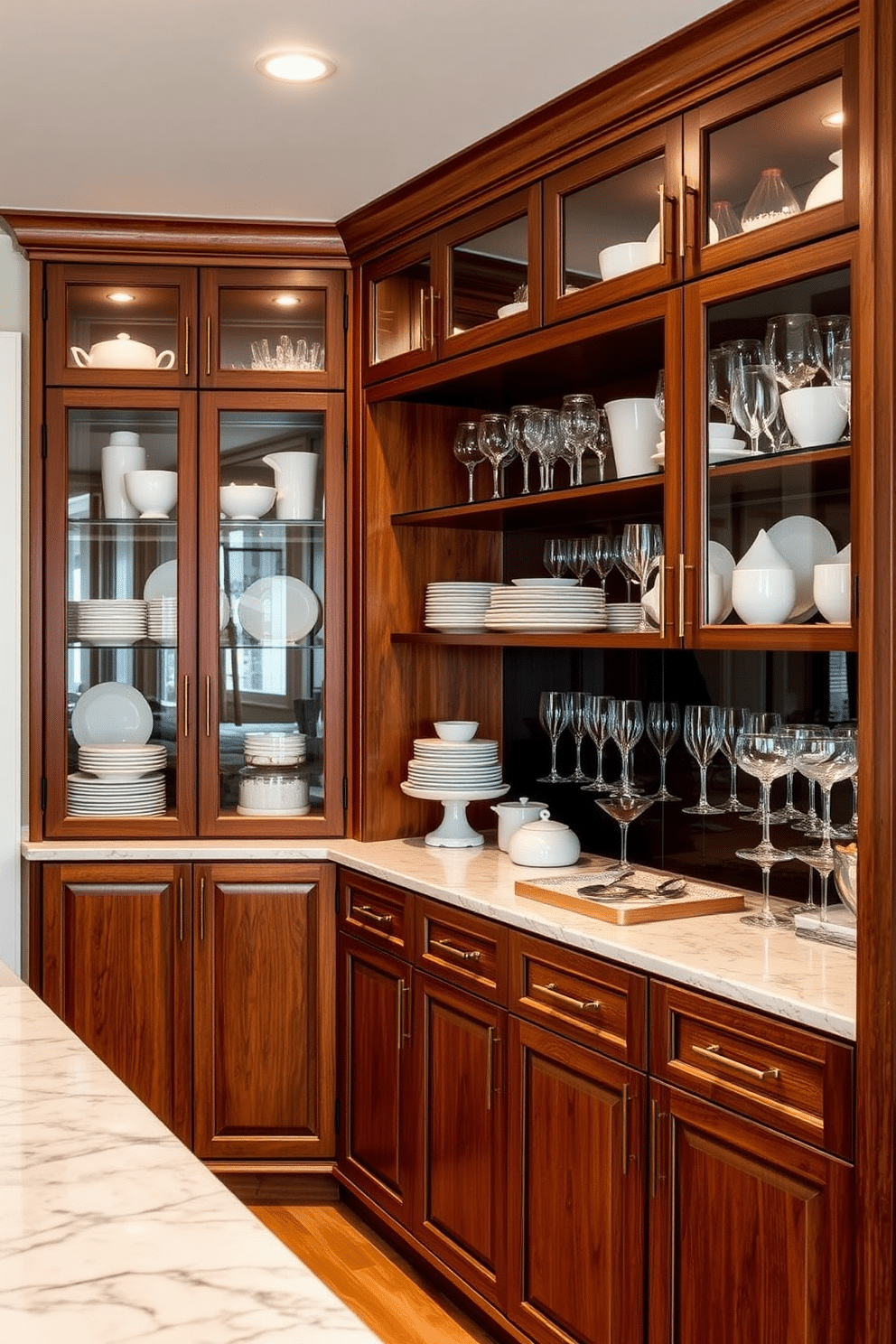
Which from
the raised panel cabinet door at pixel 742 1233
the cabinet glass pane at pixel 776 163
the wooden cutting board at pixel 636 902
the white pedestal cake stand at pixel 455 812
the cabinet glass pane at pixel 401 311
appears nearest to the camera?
the raised panel cabinet door at pixel 742 1233

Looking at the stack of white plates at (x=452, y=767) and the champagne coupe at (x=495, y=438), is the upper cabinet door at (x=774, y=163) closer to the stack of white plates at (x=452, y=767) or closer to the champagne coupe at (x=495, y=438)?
the champagne coupe at (x=495, y=438)

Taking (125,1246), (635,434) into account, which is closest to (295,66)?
(635,434)

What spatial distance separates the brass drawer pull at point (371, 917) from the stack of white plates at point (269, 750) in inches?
19.8

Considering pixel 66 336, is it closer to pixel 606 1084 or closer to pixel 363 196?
pixel 363 196

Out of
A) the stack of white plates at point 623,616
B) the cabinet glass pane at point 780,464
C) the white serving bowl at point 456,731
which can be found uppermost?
the cabinet glass pane at point 780,464

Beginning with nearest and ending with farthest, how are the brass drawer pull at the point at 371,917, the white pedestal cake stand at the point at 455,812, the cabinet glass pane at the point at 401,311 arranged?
the brass drawer pull at the point at 371,917, the cabinet glass pane at the point at 401,311, the white pedestal cake stand at the point at 455,812

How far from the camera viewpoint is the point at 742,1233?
79.5 inches

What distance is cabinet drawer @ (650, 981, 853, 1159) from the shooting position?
1.88 m

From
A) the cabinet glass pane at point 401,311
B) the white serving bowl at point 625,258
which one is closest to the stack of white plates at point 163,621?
the cabinet glass pane at point 401,311

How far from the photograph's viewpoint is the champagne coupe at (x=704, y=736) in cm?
276

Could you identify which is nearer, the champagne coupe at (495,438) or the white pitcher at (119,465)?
the champagne coupe at (495,438)

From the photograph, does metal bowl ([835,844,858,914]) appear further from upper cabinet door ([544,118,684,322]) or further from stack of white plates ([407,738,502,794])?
stack of white plates ([407,738,502,794])

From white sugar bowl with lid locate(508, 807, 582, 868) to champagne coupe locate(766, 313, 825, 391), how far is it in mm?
1278

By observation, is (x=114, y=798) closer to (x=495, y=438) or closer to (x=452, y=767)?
(x=452, y=767)
